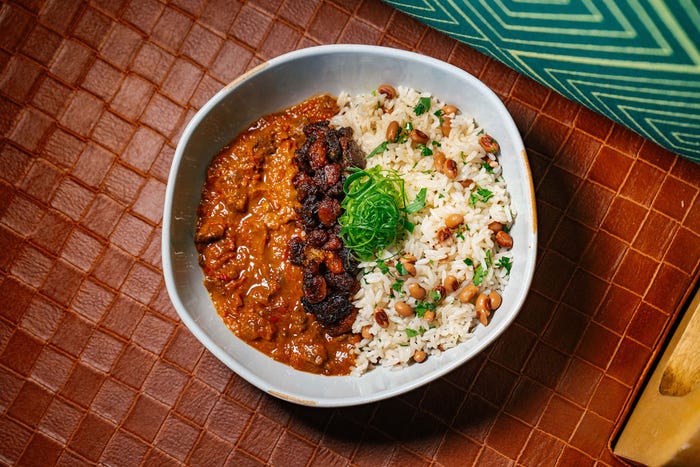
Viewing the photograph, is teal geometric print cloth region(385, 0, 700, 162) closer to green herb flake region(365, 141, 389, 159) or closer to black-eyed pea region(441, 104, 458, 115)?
black-eyed pea region(441, 104, 458, 115)

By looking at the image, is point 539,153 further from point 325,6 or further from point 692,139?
point 325,6

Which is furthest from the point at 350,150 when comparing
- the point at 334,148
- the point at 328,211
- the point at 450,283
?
the point at 450,283

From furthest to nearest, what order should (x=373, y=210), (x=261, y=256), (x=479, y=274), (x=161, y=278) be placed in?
1. (x=161, y=278)
2. (x=261, y=256)
3. (x=479, y=274)
4. (x=373, y=210)

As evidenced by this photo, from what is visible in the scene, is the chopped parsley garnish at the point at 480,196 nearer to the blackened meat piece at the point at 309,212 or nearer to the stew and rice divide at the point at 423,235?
the stew and rice divide at the point at 423,235

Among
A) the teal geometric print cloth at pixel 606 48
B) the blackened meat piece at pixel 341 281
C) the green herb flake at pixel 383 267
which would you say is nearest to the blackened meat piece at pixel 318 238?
the blackened meat piece at pixel 341 281

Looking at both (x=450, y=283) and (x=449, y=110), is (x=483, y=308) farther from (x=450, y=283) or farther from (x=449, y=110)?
(x=449, y=110)

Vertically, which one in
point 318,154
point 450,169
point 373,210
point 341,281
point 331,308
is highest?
point 450,169
